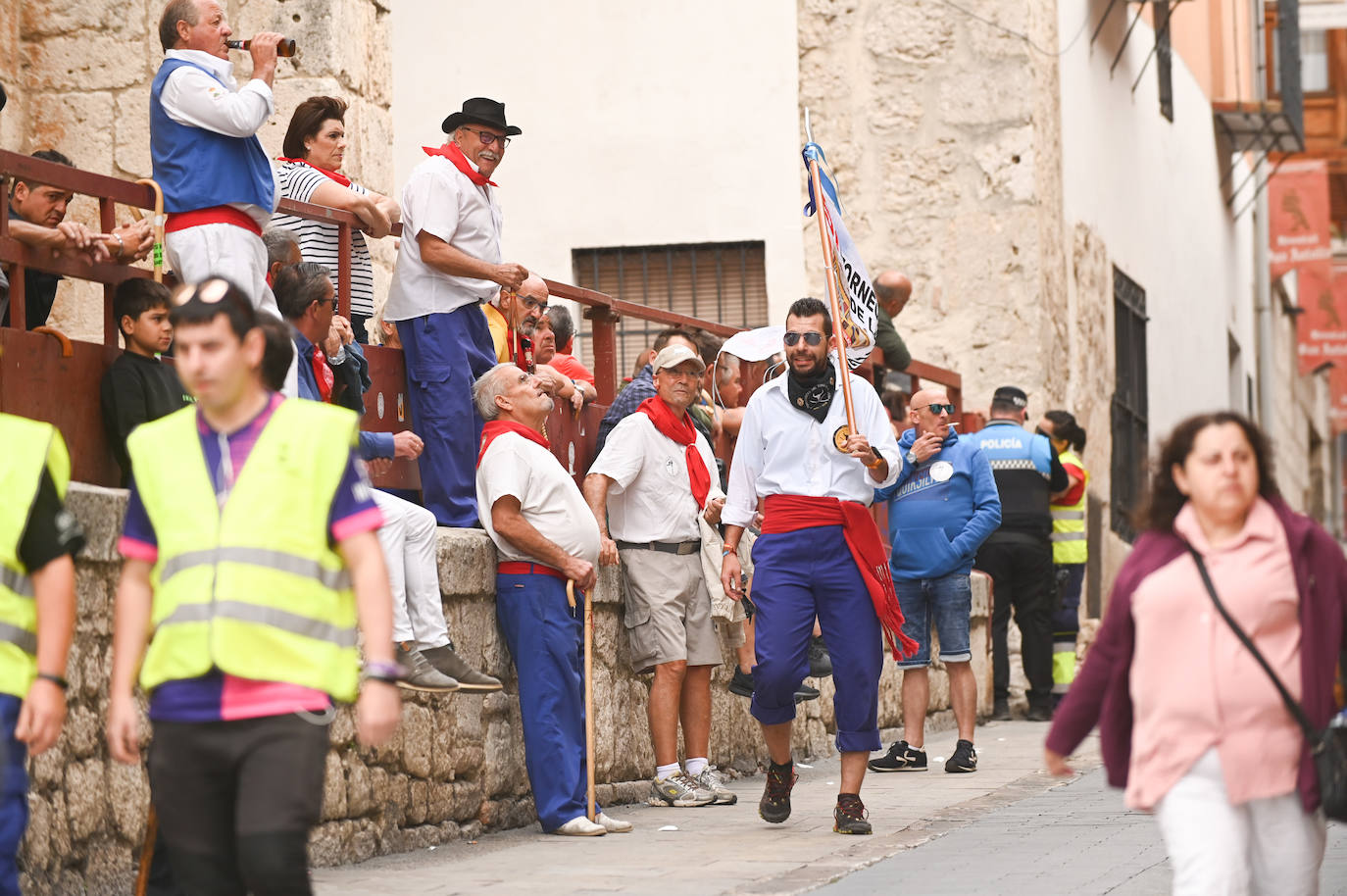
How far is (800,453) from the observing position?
7.95m

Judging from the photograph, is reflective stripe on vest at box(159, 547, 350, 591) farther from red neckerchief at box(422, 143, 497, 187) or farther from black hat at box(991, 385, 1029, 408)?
black hat at box(991, 385, 1029, 408)

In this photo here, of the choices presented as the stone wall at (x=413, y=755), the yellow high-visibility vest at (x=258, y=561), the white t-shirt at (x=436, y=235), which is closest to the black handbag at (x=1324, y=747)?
the yellow high-visibility vest at (x=258, y=561)

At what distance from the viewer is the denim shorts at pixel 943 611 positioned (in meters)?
10.6

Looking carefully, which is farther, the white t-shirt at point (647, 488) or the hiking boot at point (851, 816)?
the white t-shirt at point (647, 488)

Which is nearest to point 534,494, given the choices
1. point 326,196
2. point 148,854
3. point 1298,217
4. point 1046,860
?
point 326,196

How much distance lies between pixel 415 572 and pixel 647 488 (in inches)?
73.4

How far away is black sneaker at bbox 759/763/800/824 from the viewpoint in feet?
26.3

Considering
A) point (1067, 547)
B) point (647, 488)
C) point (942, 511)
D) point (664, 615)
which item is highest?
point (647, 488)

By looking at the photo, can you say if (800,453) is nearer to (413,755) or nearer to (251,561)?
(413,755)

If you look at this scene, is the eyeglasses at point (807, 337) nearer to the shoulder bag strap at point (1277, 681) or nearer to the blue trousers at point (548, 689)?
the blue trousers at point (548, 689)

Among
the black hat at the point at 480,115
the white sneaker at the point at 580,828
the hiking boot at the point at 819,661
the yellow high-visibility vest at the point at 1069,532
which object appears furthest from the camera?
the yellow high-visibility vest at the point at 1069,532

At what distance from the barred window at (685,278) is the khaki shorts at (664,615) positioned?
275 inches

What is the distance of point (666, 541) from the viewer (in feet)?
A: 29.6

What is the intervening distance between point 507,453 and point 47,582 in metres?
3.77
